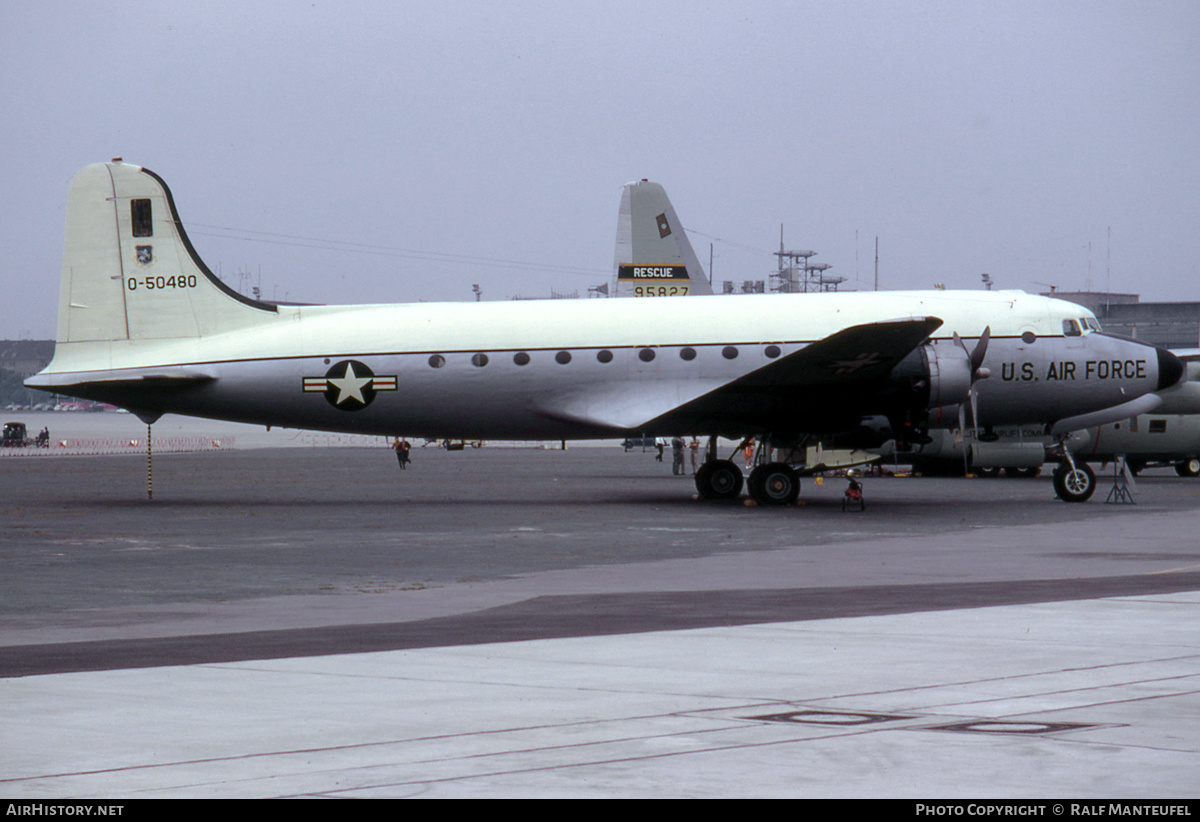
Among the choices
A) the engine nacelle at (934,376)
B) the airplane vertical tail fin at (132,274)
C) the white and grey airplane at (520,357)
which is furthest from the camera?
the airplane vertical tail fin at (132,274)

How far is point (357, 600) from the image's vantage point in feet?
49.5

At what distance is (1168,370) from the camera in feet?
105

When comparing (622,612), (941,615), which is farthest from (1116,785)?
(622,612)

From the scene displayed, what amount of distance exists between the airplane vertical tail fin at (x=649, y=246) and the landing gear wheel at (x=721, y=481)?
18679mm

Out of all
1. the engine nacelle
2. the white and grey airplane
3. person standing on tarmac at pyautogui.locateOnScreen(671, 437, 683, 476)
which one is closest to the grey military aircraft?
person standing on tarmac at pyautogui.locateOnScreen(671, 437, 683, 476)

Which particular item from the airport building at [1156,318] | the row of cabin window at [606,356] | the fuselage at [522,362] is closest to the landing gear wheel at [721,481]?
the fuselage at [522,362]

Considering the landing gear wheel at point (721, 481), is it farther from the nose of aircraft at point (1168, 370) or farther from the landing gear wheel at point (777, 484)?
the nose of aircraft at point (1168, 370)

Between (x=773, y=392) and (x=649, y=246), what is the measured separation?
71.5ft

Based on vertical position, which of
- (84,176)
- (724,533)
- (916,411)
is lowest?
(724,533)

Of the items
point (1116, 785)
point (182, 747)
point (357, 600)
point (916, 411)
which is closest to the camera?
point (1116, 785)

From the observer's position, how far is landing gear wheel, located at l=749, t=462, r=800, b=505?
30.6 metres

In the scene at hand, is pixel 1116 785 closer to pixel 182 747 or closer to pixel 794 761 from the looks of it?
pixel 794 761

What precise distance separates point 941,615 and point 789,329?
61.0 ft

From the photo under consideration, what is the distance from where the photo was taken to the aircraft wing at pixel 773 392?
91.2 feet
